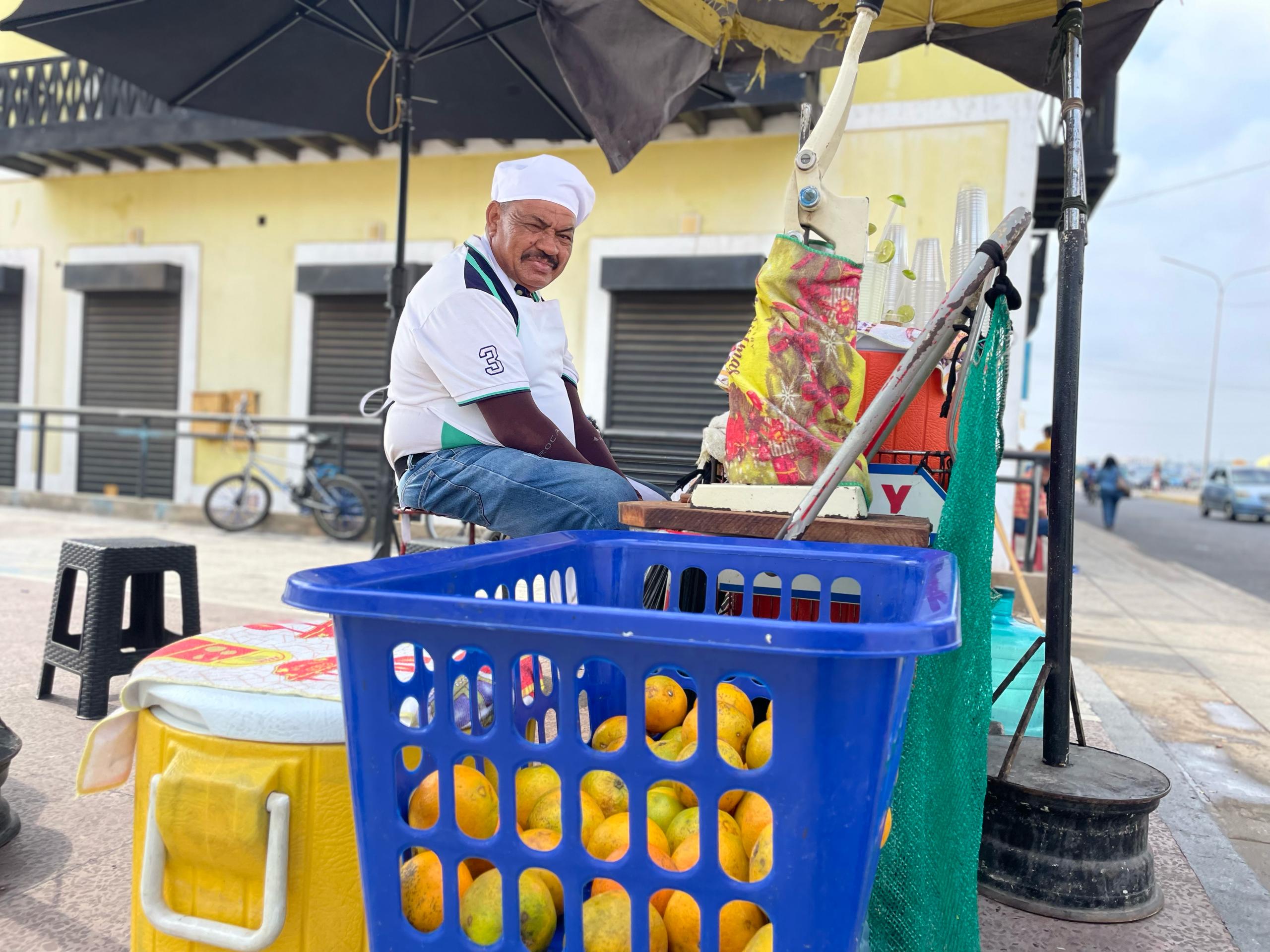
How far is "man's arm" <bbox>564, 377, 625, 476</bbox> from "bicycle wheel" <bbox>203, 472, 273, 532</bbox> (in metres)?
6.60

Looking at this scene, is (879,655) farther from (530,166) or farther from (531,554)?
(530,166)

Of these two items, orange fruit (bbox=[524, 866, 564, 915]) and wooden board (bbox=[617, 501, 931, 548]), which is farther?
wooden board (bbox=[617, 501, 931, 548])

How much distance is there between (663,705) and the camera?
145cm

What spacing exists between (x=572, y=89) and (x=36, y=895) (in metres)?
2.81

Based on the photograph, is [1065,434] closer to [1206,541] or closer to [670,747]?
[670,747]

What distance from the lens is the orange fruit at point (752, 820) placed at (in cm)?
Result: 110

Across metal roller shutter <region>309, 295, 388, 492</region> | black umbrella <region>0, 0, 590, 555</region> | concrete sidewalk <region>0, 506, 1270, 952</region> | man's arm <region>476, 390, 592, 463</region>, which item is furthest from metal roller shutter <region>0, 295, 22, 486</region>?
man's arm <region>476, 390, 592, 463</region>

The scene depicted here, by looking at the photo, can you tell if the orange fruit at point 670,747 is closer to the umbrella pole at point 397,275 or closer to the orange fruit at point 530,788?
the orange fruit at point 530,788

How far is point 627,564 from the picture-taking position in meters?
1.63

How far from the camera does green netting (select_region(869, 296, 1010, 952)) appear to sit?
1.33 m

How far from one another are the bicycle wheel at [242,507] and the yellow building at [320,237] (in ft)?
4.49

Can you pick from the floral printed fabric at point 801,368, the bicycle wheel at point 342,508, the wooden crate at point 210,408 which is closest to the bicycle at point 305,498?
the bicycle wheel at point 342,508

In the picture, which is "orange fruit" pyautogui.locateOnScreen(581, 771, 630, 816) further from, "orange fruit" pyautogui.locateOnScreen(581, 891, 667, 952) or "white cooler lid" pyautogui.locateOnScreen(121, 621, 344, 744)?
"white cooler lid" pyautogui.locateOnScreen(121, 621, 344, 744)

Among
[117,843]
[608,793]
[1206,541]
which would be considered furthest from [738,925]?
[1206,541]
